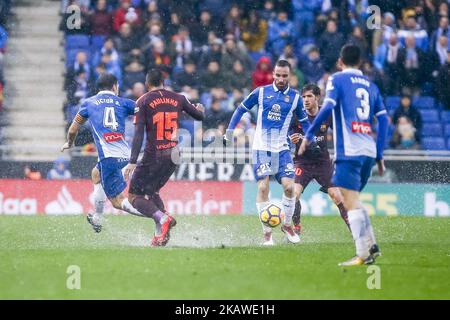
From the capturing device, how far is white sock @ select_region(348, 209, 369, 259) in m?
11.4

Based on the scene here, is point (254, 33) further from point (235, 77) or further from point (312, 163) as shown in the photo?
point (312, 163)

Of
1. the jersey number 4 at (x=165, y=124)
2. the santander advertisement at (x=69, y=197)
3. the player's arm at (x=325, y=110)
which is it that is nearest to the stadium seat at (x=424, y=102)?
the santander advertisement at (x=69, y=197)

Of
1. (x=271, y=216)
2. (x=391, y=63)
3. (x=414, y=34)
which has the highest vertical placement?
(x=414, y=34)

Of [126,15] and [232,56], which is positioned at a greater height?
[126,15]

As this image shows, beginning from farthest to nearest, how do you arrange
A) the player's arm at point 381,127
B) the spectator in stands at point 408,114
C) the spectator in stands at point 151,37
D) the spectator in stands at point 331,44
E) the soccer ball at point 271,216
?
the spectator in stands at point 331,44 → the spectator in stands at point 151,37 → the spectator in stands at point 408,114 → the soccer ball at point 271,216 → the player's arm at point 381,127

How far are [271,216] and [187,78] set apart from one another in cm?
955

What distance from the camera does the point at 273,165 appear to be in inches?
562

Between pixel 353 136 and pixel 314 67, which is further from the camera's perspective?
pixel 314 67

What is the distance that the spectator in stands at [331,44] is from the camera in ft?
77.4

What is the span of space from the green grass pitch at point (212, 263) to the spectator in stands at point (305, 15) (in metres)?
7.89

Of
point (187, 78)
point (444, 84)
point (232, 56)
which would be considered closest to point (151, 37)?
point (187, 78)

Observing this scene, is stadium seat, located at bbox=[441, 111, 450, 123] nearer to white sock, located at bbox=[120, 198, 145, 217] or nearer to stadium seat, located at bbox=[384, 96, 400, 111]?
stadium seat, located at bbox=[384, 96, 400, 111]

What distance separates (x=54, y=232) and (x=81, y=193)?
4495mm

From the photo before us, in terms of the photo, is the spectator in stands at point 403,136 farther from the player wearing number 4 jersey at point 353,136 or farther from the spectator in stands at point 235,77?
the player wearing number 4 jersey at point 353,136
